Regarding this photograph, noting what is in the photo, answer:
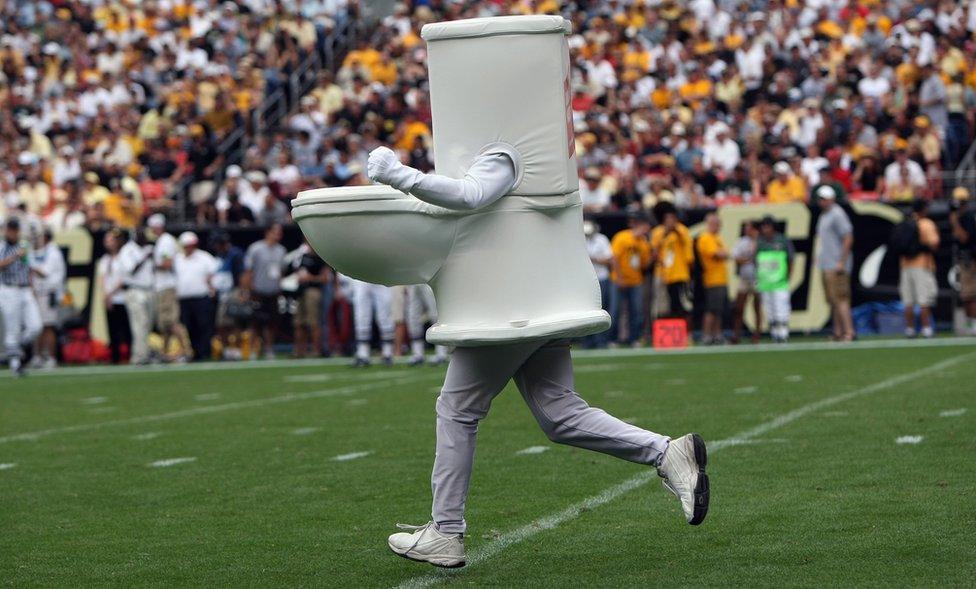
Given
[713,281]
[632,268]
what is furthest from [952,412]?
[632,268]

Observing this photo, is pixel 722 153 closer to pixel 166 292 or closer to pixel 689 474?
pixel 166 292

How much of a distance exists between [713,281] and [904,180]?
294 centimetres

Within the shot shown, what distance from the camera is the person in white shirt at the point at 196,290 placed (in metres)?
21.8

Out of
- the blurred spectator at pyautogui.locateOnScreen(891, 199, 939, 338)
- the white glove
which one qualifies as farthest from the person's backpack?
the white glove

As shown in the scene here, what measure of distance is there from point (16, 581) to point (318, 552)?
114 centimetres

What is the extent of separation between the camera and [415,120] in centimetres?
2533

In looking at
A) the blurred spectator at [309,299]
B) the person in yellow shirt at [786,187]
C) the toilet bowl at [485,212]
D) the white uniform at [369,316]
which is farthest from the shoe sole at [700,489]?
the person in yellow shirt at [786,187]

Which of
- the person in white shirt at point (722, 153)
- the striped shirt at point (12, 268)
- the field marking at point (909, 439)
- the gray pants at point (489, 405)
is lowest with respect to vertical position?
the field marking at point (909, 439)

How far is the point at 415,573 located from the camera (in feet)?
19.0

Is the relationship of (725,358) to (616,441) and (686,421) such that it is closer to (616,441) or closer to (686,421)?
(686,421)

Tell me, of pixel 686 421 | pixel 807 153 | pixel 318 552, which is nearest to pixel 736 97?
pixel 807 153

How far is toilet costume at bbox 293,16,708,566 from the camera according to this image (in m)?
5.53

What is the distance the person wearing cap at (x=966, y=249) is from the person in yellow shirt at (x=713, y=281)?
9.50 feet

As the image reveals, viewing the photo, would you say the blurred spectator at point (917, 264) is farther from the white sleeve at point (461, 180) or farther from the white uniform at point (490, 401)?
the white sleeve at point (461, 180)
